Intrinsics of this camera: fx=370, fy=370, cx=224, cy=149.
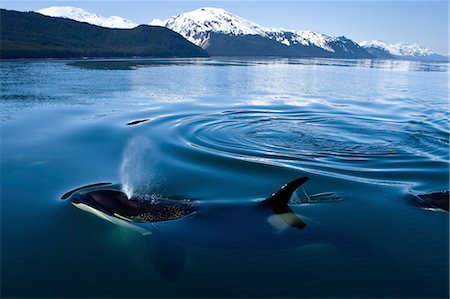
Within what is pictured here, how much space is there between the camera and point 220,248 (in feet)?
32.3

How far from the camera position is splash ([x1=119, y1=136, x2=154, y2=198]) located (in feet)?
47.4

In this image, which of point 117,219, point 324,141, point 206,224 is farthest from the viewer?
point 324,141

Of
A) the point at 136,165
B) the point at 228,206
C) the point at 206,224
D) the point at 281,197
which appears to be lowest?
the point at 206,224

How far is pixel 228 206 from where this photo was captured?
1181cm

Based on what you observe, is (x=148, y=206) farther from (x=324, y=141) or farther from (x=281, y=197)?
(x=324, y=141)

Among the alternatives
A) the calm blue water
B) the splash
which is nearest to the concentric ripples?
the calm blue water

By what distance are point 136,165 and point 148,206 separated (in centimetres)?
611

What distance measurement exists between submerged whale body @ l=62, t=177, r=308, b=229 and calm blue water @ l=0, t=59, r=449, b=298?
0.34 m

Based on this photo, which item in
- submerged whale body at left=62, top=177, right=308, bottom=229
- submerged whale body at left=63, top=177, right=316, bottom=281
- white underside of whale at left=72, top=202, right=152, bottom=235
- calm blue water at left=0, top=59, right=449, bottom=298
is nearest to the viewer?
calm blue water at left=0, top=59, right=449, bottom=298

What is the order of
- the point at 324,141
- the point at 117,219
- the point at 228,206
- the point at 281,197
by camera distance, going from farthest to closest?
1. the point at 324,141
2. the point at 228,206
3. the point at 281,197
4. the point at 117,219

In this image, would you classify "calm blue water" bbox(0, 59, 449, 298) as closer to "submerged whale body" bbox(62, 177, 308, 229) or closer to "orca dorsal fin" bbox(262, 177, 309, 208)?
"submerged whale body" bbox(62, 177, 308, 229)

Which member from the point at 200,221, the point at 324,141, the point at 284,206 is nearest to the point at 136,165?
the point at 200,221

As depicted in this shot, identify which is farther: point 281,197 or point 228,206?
point 228,206

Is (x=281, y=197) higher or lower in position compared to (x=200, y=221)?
higher
